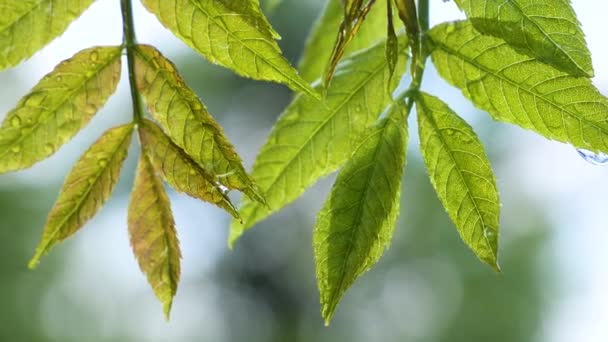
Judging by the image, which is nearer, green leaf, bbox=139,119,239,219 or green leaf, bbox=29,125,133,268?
green leaf, bbox=139,119,239,219

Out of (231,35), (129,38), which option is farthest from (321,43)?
(231,35)

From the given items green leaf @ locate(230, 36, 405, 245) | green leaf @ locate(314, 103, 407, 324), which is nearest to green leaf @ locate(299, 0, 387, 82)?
green leaf @ locate(230, 36, 405, 245)

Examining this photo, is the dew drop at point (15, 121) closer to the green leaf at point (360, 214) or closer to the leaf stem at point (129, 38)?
the leaf stem at point (129, 38)

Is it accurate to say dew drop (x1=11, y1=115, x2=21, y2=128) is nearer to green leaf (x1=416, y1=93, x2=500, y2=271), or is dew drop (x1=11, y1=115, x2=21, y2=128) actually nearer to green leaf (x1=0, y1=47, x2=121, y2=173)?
green leaf (x1=0, y1=47, x2=121, y2=173)

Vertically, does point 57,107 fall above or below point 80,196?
above

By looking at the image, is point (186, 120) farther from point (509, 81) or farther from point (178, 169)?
point (509, 81)

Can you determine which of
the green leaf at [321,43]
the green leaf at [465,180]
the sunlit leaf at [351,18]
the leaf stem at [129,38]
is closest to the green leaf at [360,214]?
the green leaf at [465,180]
